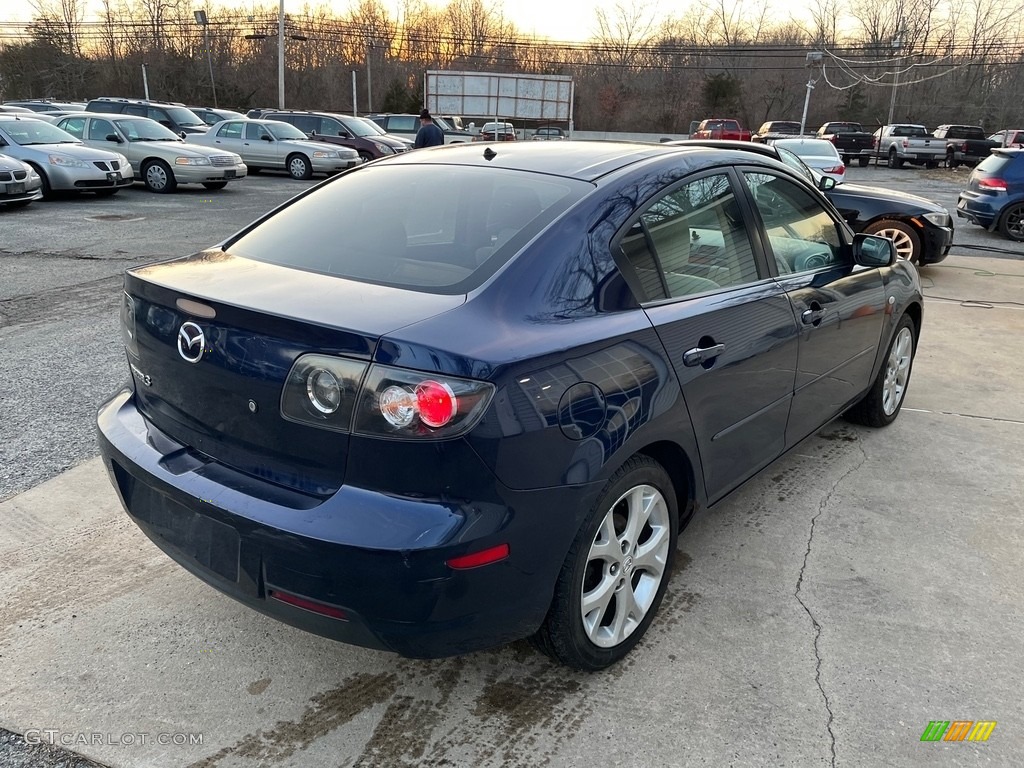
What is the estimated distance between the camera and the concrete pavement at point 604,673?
2.26 m

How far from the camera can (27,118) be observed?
15.2m

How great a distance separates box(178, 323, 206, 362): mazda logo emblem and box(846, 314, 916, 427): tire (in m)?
3.64

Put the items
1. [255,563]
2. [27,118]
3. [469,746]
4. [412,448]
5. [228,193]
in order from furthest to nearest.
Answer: [228,193] < [27,118] < [469,746] < [255,563] < [412,448]

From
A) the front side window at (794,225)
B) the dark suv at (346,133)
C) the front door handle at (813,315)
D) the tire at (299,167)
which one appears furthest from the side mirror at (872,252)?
the dark suv at (346,133)

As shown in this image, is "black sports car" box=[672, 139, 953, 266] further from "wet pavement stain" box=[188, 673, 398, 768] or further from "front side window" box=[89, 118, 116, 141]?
"front side window" box=[89, 118, 116, 141]

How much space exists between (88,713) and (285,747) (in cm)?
63

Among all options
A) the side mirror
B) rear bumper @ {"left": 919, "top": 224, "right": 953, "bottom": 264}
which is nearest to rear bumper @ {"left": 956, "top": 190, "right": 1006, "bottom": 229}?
rear bumper @ {"left": 919, "top": 224, "right": 953, "bottom": 264}

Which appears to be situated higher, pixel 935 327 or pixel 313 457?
pixel 313 457

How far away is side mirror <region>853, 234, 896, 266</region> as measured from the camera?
3.87 metres

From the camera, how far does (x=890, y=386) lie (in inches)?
183

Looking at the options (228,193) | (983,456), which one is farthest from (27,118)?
(983,456)

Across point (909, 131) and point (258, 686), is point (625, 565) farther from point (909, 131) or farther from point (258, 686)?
point (909, 131)

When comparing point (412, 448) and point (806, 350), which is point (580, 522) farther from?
point (806, 350)

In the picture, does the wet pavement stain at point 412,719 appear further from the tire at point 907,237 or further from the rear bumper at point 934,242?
the rear bumper at point 934,242
